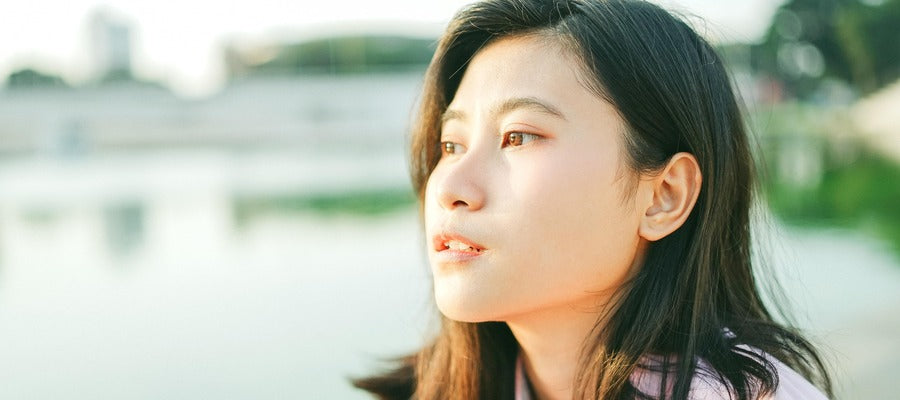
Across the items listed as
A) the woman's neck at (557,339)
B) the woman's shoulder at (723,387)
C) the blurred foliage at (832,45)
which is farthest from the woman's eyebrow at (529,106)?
the blurred foliage at (832,45)

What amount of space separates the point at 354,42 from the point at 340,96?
186 cm

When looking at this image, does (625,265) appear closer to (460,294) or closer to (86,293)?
(460,294)

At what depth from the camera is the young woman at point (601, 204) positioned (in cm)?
115

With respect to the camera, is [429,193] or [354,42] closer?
[429,193]

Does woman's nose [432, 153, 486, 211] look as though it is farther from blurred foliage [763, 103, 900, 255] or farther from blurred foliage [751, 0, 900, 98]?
blurred foliage [751, 0, 900, 98]

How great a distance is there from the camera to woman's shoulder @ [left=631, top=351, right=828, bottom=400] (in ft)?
3.64

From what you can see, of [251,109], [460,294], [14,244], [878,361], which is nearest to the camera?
[460,294]

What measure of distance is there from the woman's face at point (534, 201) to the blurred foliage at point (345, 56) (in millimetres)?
24542

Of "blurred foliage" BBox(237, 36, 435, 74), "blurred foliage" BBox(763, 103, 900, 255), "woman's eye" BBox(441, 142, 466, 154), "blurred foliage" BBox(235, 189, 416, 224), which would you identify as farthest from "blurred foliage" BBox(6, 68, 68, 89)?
"woman's eye" BBox(441, 142, 466, 154)

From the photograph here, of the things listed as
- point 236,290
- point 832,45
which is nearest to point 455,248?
point 236,290

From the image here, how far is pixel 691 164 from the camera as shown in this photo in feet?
3.97

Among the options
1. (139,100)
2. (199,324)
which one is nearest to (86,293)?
(199,324)

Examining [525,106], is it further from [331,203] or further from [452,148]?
[331,203]

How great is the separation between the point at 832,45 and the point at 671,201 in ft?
89.9
